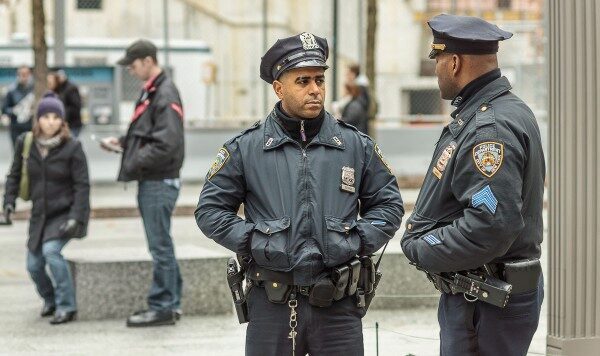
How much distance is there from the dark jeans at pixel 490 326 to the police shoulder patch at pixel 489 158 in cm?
50

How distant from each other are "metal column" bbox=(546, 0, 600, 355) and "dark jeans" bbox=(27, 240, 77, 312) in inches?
165

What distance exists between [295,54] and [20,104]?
15483 millimetres

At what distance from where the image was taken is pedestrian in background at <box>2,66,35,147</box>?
19516 mm

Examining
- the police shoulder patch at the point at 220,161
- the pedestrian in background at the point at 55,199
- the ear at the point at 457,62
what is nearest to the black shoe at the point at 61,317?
the pedestrian in background at the point at 55,199

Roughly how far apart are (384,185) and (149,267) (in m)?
4.33

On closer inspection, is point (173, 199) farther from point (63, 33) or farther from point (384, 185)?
point (63, 33)

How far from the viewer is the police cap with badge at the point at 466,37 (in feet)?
15.2

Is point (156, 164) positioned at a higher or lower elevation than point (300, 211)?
lower

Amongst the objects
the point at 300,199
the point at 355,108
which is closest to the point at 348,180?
the point at 300,199

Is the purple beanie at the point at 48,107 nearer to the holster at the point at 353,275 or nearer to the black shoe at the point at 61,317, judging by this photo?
the black shoe at the point at 61,317

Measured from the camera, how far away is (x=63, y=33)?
772 inches

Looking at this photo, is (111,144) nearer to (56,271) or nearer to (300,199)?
(56,271)

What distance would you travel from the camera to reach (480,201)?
4.44 m

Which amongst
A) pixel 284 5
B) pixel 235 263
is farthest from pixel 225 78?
pixel 235 263
